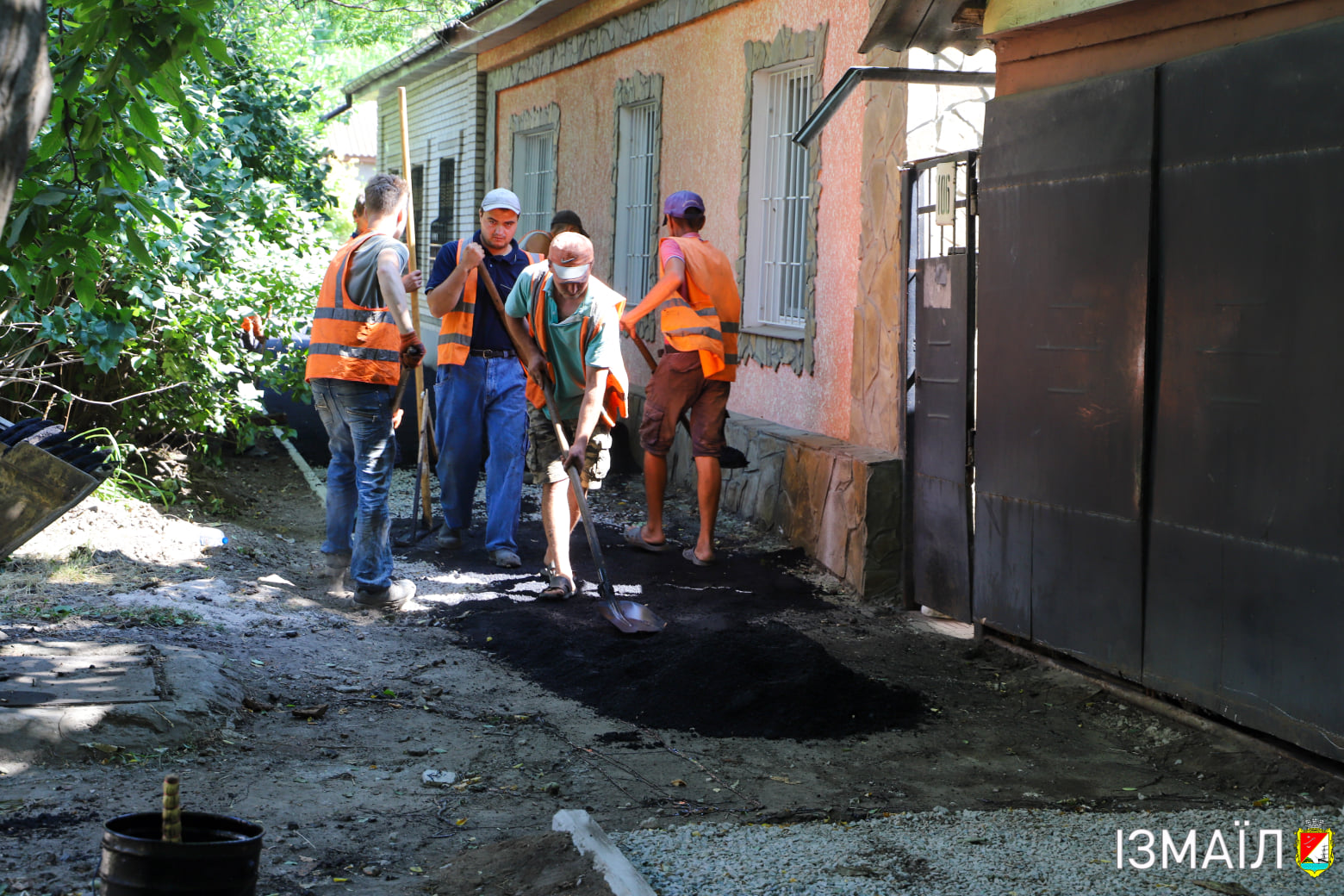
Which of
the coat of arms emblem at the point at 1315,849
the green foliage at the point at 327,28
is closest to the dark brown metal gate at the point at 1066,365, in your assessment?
the coat of arms emblem at the point at 1315,849

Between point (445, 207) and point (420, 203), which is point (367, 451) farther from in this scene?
point (420, 203)

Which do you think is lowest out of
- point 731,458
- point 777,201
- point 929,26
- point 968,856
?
point 968,856

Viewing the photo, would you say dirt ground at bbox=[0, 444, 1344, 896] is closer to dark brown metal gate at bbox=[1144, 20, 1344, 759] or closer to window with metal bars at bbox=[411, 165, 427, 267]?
dark brown metal gate at bbox=[1144, 20, 1344, 759]

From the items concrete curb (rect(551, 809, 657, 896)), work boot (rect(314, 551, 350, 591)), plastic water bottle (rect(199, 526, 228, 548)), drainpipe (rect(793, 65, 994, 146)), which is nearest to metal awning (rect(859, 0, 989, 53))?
drainpipe (rect(793, 65, 994, 146))

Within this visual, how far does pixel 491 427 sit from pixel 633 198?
5.05 metres

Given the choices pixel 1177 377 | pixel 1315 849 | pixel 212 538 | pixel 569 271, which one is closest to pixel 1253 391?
pixel 1177 377

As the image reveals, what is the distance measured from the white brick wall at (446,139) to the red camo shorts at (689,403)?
8.44 meters

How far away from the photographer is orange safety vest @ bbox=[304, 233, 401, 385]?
19.6 feet

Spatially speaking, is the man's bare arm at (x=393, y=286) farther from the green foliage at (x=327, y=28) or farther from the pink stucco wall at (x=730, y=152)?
the green foliage at (x=327, y=28)

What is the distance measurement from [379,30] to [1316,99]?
2193cm

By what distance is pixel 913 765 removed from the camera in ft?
14.1

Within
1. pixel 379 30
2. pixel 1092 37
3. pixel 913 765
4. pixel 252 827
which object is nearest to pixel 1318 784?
pixel 913 765

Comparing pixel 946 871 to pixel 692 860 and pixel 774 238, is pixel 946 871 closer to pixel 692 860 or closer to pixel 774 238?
pixel 692 860

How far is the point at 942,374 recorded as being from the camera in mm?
6035
